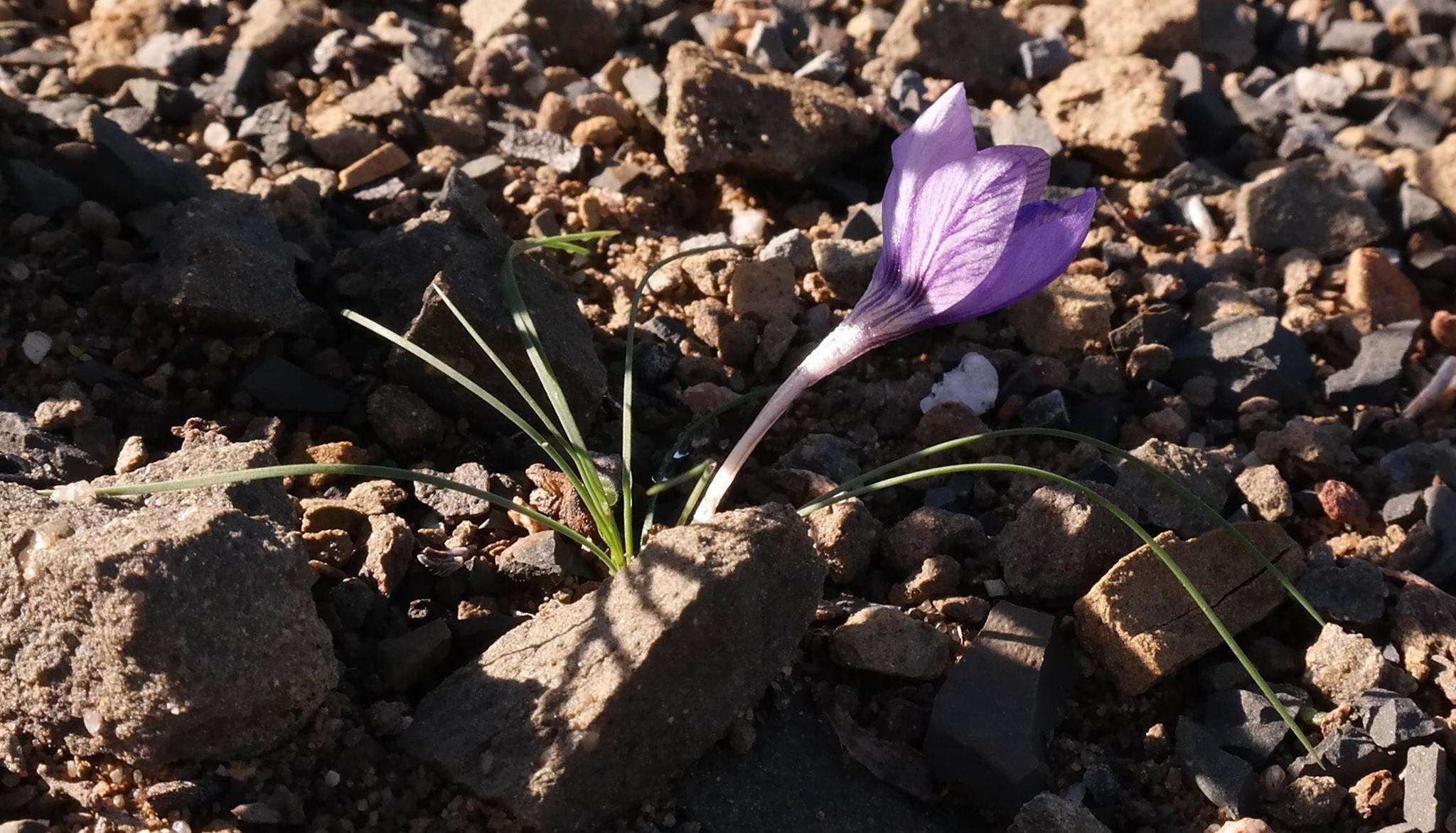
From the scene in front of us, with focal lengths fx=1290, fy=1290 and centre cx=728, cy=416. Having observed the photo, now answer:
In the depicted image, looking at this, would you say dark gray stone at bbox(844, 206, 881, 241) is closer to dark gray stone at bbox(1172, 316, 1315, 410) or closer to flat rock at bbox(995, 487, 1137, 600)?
dark gray stone at bbox(1172, 316, 1315, 410)

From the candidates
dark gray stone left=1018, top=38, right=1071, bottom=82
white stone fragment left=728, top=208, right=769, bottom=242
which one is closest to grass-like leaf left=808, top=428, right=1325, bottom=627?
white stone fragment left=728, top=208, right=769, bottom=242

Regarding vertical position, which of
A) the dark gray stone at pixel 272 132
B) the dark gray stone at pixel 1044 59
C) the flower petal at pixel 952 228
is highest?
the flower petal at pixel 952 228

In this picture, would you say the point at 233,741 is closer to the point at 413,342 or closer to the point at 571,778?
the point at 571,778

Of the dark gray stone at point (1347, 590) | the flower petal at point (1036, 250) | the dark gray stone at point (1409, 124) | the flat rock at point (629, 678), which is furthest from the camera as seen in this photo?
the dark gray stone at point (1409, 124)

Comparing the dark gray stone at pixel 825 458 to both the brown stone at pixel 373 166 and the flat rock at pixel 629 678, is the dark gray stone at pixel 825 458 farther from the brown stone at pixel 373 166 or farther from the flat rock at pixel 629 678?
the brown stone at pixel 373 166

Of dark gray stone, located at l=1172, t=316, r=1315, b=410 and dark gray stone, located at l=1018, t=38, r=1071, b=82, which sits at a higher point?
dark gray stone, located at l=1018, t=38, r=1071, b=82

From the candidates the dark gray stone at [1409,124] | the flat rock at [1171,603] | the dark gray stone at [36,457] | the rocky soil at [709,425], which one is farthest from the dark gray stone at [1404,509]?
the dark gray stone at [36,457]

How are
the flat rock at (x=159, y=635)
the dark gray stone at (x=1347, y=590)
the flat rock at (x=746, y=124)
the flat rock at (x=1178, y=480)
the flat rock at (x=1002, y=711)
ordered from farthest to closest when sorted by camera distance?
the flat rock at (x=746, y=124), the flat rock at (x=1178, y=480), the dark gray stone at (x=1347, y=590), the flat rock at (x=1002, y=711), the flat rock at (x=159, y=635)

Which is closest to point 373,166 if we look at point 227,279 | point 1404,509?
point 227,279
